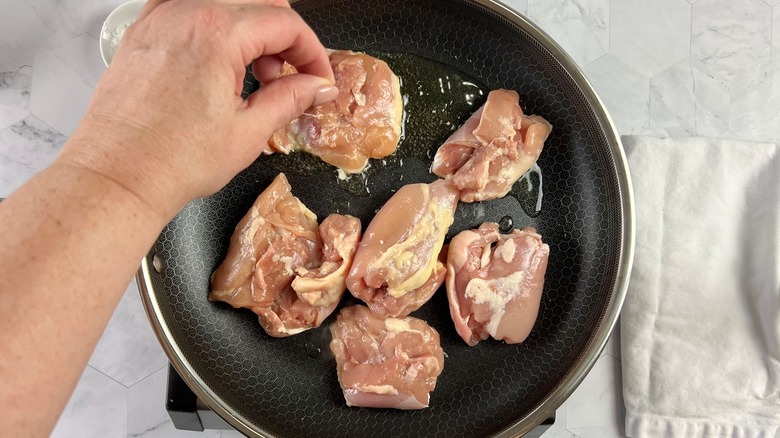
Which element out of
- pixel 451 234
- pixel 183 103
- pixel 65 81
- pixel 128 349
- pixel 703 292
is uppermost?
pixel 183 103

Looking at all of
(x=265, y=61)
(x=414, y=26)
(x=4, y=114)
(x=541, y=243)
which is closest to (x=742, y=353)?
(x=541, y=243)

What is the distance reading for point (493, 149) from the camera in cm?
152

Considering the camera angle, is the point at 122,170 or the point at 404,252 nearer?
the point at 122,170

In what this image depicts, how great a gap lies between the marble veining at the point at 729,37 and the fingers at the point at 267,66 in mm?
1417

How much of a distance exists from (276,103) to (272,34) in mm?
124

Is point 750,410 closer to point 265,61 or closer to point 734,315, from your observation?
point 734,315

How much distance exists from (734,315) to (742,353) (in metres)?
0.11

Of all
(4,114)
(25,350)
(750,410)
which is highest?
(25,350)

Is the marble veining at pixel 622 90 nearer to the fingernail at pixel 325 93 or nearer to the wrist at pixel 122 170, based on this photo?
the fingernail at pixel 325 93

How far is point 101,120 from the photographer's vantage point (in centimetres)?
88

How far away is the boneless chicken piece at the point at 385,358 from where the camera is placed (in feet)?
4.75

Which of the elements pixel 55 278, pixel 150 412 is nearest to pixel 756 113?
pixel 55 278

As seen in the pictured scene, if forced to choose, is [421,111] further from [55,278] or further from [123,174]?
[55,278]

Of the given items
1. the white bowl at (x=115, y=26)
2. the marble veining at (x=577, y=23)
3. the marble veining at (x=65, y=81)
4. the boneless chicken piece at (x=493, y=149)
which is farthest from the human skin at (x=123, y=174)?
the marble veining at (x=577, y=23)
